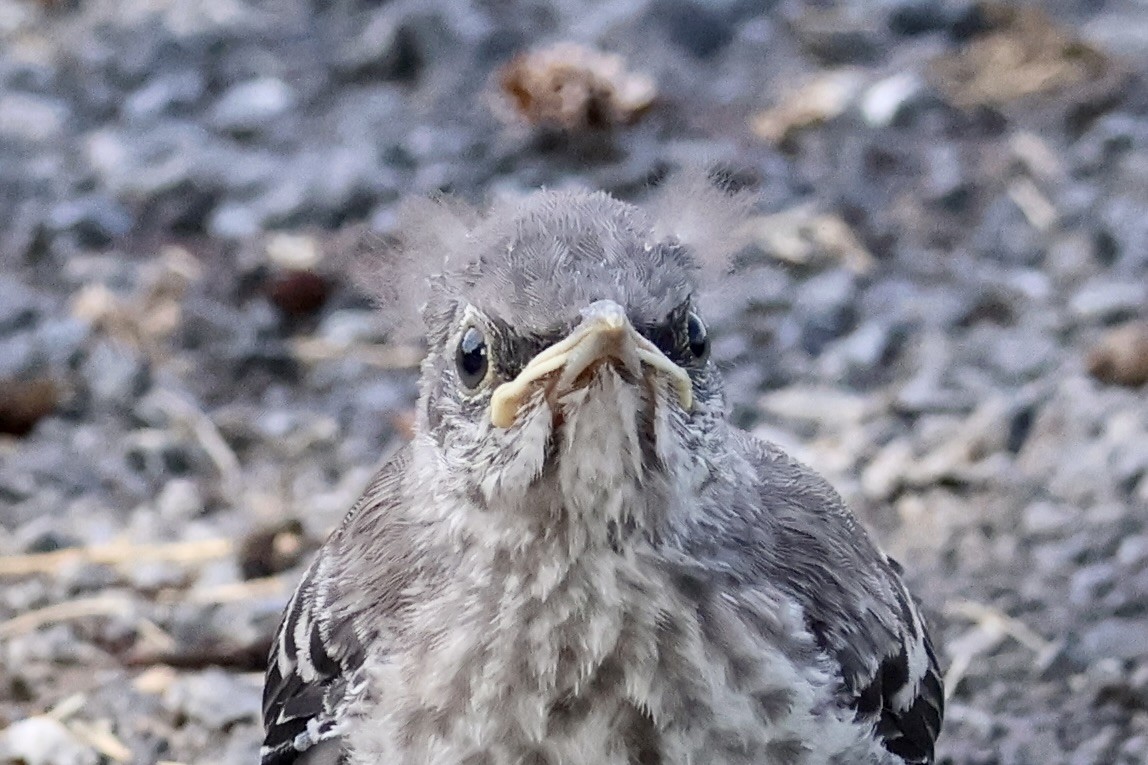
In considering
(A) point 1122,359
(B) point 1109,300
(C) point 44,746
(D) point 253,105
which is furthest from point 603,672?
(D) point 253,105

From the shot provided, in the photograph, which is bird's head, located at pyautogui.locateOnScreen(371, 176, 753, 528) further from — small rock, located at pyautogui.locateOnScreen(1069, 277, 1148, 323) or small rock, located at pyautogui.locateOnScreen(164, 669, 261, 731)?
small rock, located at pyautogui.locateOnScreen(1069, 277, 1148, 323)

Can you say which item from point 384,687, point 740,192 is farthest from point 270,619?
point 740,192

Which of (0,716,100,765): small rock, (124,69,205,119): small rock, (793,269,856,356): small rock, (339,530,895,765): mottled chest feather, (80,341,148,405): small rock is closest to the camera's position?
A: (339,530,895,765): mottled chest feather

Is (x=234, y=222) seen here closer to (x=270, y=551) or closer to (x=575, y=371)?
(x=270, y=551)

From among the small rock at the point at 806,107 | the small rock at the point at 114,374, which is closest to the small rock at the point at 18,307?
the small rock at the point at 114,374

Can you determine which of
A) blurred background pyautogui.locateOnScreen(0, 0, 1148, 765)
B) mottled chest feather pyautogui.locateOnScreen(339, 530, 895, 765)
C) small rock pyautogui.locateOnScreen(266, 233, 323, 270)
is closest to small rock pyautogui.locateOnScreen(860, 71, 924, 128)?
blurred background pyautogui.locateOnScreen(0, 0, 1148, 765)

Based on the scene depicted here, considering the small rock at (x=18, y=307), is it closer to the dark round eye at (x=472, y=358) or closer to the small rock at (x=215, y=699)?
the small rock at (x=215, y=699)

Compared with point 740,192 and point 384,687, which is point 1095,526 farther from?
point 384,687
